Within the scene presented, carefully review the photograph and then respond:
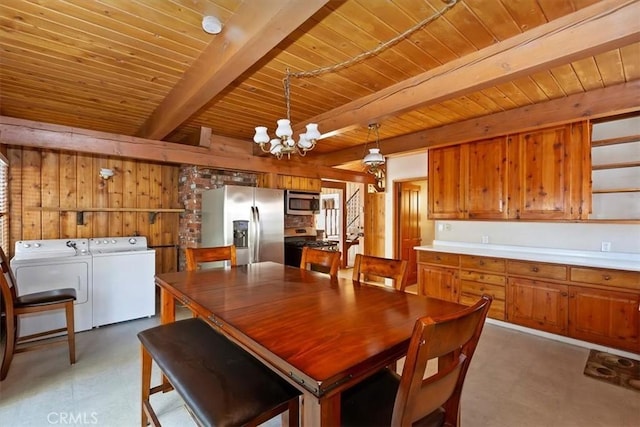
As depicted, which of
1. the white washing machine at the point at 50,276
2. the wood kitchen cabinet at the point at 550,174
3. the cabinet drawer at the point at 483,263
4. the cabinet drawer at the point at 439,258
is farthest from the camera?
the cabinet drawer at the point at 439,258

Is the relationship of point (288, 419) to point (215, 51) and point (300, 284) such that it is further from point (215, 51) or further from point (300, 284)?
point (215, 51)

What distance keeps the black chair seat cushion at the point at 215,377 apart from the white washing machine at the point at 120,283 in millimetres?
2180

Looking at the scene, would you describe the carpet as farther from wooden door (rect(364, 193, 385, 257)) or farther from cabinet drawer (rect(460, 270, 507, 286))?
wooden door (rect(364, 193, 385, 257))

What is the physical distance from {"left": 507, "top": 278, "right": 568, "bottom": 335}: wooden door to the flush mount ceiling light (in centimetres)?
376

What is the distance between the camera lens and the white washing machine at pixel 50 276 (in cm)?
301

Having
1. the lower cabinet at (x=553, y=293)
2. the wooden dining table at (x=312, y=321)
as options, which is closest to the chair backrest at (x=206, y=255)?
the wooden dining table at (x=312, y=321)

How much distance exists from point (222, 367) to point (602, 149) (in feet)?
14.1

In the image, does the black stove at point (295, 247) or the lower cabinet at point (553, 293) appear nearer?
the lower cabinet at point (553, 293)

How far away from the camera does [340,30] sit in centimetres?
186

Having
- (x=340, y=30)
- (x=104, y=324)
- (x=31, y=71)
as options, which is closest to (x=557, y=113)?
(x=340, y=30)

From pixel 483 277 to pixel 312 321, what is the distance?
3.10 meters

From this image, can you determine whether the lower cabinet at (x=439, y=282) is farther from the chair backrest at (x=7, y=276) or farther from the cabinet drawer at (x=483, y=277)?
the chair backrest at (x=7, y=276)

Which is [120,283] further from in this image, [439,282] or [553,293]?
[553,293]

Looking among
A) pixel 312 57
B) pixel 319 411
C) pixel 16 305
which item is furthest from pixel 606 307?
pixel 16 305
